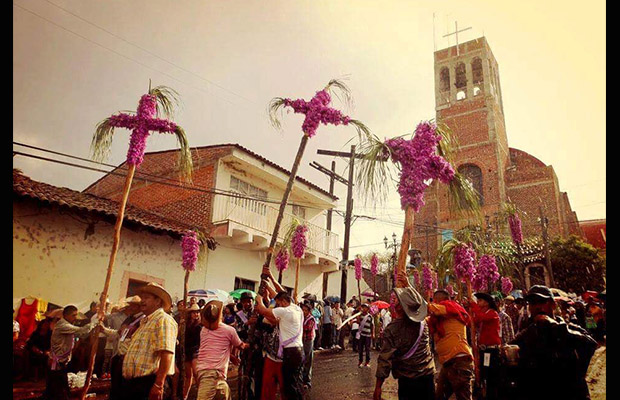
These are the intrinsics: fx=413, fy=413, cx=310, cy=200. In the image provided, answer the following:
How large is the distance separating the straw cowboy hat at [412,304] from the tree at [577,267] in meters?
24.2

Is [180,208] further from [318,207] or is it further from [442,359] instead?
[442,359]

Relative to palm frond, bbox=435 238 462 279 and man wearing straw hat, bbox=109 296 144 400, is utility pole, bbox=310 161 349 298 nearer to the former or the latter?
palm frond, bbox=435 238 462 279

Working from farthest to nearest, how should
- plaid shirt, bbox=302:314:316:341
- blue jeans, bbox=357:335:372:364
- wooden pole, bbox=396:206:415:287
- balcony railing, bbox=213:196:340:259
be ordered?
1. balcony railing, bbox=213:196:340:259
2. blue jeans, bbox=357:335:372:364
3. plaid shirt, bbox=302:314:316:341
4. wooden pole, bbox=396:206:415:287

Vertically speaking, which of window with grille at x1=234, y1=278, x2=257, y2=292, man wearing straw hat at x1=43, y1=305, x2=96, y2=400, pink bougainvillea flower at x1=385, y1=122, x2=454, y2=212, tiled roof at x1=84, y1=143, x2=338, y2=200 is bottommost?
man wearing straw hat at x1=43, y1=305, x2=96, y2=400

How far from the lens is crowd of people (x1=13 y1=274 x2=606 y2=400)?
398 cm

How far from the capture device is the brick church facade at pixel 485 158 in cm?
3322

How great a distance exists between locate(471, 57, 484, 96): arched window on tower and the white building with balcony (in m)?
24.0

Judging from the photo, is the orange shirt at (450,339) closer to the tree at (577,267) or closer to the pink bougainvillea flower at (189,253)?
the pink bougainvillea flower at (189,253)

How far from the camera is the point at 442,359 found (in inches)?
213

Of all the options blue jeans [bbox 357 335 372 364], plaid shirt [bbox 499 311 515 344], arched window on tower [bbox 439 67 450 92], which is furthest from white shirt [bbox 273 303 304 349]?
arched window on tower [bbox 439 67 450 92]

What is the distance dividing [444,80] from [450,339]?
38830 mm

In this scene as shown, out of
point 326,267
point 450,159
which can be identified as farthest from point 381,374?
point 326,267
